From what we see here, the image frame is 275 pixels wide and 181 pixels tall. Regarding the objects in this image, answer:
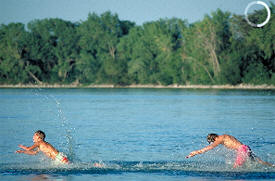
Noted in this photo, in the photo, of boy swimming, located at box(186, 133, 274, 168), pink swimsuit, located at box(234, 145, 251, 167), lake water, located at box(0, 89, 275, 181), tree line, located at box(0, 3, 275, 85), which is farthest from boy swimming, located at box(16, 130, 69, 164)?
tree line, located at box(0, 3, 275, 85)

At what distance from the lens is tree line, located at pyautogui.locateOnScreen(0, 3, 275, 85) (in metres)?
102

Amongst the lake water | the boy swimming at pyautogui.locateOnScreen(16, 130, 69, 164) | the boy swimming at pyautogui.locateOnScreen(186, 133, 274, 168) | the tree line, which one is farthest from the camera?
the tree line

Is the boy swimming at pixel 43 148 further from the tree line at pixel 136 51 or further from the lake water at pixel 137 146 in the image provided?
the tree line at pixel 136 51

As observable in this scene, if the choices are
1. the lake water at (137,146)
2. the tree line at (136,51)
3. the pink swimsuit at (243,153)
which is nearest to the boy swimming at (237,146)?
the pink swimsuit at (243,153)

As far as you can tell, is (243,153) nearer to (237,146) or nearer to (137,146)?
(237,146)

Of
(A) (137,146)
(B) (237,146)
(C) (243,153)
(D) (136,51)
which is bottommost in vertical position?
(A) (137,146)

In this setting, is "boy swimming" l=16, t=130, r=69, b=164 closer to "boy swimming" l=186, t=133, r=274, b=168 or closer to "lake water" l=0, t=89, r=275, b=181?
"lake water" l=0, t=89, r=275, b=181

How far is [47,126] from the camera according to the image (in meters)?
34.1

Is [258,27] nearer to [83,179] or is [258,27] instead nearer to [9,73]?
[9,73]

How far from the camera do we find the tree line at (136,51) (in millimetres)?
101625

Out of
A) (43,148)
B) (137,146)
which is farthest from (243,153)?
(137,146)

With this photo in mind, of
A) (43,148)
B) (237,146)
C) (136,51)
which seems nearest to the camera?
(237,146)

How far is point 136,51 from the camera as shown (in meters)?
128

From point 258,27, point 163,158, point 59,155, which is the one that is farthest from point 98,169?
point 258,27
